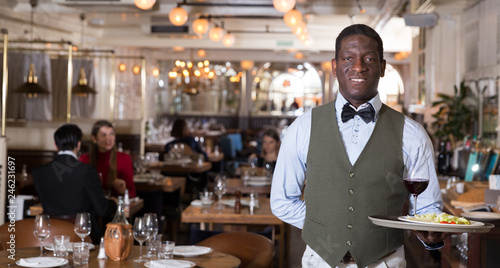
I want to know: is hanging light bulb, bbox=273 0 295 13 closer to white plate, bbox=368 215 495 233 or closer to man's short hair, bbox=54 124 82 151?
man's short hair, bbox=54 124 82 151

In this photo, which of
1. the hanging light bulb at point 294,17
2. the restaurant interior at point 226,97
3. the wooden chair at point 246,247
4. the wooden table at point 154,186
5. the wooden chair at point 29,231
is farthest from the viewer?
the hanging light bulb at point 294,17

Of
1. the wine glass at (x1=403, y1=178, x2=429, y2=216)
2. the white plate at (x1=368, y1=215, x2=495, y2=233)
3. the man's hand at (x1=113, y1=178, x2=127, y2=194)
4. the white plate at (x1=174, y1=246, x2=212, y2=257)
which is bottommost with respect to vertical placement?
the white plate at (x1=174, y1=246, x2=212, y2=257)

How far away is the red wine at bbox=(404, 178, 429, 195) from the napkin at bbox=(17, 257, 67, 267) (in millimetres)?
1796

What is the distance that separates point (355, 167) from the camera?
2.21 metres

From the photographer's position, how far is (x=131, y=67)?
1895 centimetres

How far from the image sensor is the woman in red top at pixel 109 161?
241 inches

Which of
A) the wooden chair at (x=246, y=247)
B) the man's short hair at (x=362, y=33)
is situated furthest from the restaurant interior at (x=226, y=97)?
the man's short hair at (x=362, y=33)

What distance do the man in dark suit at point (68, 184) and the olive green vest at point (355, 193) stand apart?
295 centimetres

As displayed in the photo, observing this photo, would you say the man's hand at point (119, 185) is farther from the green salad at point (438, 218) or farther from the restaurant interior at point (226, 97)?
the green salad at point (438, 218)

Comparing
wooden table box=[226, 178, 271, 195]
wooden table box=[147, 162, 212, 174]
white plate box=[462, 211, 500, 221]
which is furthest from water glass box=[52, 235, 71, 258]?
wooden table box=[147, 162, 212, 174]

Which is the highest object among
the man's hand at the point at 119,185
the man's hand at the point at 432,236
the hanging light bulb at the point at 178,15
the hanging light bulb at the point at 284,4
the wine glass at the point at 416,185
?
the hanging light bulb at the point at 178,15

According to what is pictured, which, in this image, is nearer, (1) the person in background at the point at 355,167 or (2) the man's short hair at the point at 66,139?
(1) the person in background at the point at 355,167

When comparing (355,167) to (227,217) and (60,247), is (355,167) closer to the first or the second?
(60,247)

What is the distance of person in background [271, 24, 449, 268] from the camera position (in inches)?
86.9
